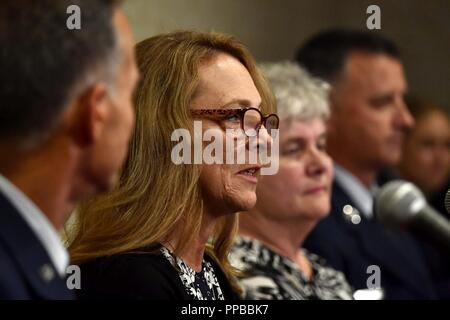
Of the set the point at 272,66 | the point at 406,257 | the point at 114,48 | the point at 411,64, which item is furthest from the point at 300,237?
the point at 411,64

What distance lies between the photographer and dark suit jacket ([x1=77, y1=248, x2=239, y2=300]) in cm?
256

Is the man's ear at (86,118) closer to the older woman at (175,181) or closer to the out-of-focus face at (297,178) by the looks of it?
the older woman at (175,181)

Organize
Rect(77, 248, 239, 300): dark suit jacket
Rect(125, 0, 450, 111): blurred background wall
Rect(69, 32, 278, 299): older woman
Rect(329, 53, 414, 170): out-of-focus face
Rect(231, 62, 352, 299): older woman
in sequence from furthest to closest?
Rect(329, 53, 414, 170): out-of-focus face < Rect(125, 0, 450, 111): blurred background wall < Rect(231, 62, 352, 299): older woman < Rect(69, 32, 278, 299): older woman < Rect(77, 248, 239, 300): dark suit jacket

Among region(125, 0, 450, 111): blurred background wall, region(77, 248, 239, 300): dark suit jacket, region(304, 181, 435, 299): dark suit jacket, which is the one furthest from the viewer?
region(125, 0, 450, 111): blurred background wall

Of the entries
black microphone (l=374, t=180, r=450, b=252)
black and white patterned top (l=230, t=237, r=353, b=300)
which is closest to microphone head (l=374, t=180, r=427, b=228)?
black microphone (l=374, t=180, r=450, b=252)

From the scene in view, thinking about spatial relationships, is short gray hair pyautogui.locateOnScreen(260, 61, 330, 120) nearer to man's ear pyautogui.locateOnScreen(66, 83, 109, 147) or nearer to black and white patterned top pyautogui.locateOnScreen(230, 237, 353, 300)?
black and white patterned top pyautogui.locateOnScreen(230, 237, 353, 300)

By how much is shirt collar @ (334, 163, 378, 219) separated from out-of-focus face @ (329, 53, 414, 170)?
158 millimetres

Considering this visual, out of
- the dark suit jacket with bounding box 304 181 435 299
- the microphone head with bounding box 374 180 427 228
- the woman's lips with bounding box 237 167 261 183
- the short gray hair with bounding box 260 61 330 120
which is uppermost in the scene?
the microphone head with bounding box 374 180 427 228

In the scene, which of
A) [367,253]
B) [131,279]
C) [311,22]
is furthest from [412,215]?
[311,22]

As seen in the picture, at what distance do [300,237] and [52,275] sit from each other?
205cm

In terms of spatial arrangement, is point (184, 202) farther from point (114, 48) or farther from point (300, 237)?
point (300, 237)

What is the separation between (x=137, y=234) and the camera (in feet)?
8.82

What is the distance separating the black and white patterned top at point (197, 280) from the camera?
2705 millimetres
